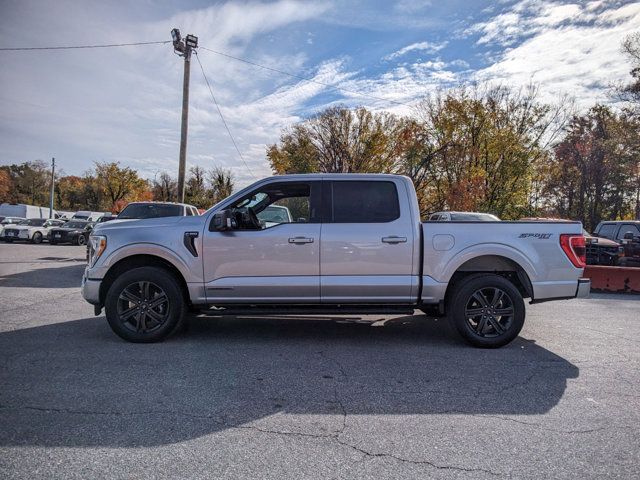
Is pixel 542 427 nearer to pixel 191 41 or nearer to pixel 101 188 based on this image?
pixel 191 41

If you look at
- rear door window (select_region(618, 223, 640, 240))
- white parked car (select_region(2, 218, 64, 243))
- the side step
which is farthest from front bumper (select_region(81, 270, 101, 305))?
white parked car (select_region(2, 218, 64, 243))

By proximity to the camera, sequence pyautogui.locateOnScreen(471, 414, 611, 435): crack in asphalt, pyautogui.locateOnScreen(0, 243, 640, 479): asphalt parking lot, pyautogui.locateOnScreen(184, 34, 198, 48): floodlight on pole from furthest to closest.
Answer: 1. pyautogui.locateOnScreen(184, 34, 198, 48): floodlight on pole
2. pyautogui.locateOnScreen(471, 414, 611, 435): crack in asphalt
3. pyautogui.locateOnScreen(0, 243, 640, 479): asphalt parking lot

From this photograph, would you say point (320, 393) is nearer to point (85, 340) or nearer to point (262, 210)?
point (262, 210)

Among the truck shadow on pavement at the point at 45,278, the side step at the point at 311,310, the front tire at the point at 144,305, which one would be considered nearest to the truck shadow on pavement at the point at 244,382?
the front tire at the point at 144,305

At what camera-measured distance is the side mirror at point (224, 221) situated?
5105mm

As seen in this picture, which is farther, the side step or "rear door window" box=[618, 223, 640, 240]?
"rear door window" box=[618, 223, 640, 240]

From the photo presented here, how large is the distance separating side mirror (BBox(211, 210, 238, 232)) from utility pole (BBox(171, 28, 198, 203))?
13.5 metres

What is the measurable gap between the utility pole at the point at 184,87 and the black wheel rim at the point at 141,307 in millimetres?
13323

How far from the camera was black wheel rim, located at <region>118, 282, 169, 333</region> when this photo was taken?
5188 millimetres

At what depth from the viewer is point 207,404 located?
3.48 meters

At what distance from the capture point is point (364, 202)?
17.7 ft

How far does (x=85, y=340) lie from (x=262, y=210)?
2.69 metres

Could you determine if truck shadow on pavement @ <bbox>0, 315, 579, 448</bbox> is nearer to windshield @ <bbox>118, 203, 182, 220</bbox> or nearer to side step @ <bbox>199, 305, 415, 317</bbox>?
side step @ <bbox>199, 305, 415, 317</bbox>

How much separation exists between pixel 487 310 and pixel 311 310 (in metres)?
Result: 2.13
